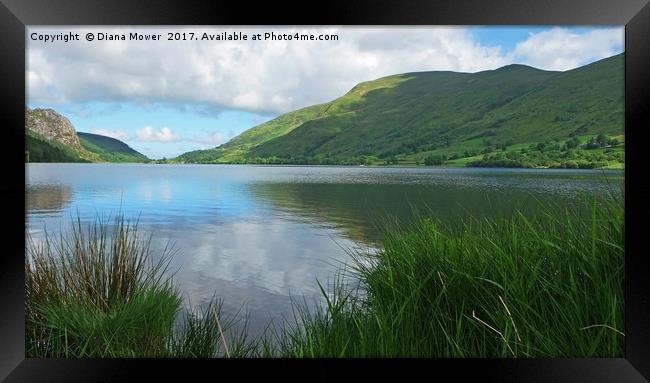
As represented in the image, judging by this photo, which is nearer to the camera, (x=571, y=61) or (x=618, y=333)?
(x=618, y=333)

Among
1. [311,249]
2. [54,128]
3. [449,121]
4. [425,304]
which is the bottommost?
[311,249]

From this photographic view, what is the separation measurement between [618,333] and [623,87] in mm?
977

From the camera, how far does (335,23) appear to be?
1.66m

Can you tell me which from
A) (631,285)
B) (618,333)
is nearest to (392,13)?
(631,285)

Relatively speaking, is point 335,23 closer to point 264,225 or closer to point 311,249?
point 311,249

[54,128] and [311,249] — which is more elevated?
[54,128]

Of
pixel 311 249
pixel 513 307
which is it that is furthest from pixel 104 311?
pixel 311 249

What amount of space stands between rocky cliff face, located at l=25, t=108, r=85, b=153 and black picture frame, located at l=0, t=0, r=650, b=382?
33.5 metres

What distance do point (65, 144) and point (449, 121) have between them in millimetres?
45096

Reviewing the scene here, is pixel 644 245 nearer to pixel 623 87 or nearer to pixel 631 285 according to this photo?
pixel 631 285

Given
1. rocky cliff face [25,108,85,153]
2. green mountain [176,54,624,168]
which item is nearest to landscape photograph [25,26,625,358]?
rocky cliff face [25,108,85,153]

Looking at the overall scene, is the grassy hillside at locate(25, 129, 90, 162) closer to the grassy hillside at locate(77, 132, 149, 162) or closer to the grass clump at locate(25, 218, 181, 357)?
the grassy hillside at locate(77, 132, 149, 162)

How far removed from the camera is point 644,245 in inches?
64.6

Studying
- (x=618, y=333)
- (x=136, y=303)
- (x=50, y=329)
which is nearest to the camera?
(x=618, y=333)
